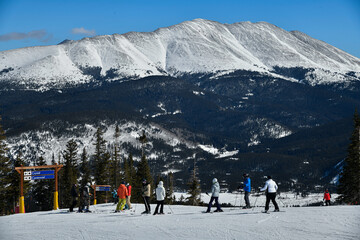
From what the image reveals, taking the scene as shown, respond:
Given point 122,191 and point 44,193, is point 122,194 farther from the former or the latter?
point 44,193

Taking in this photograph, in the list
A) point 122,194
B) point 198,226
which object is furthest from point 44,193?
point 198,226

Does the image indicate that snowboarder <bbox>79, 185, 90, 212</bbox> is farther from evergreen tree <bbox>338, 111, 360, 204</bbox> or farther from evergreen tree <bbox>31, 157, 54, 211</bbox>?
evergreen tree <bbox>31, 157, 54, 211</bbox>

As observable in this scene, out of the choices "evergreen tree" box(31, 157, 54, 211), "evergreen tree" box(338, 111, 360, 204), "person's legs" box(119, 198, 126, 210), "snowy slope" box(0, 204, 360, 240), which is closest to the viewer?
"snowy slope" box(0, 204, 360, 240)

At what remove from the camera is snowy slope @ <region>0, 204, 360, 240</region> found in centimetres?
2705

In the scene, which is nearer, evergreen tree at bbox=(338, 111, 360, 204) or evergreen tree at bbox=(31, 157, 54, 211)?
evergreen tree at bbox=(338, 111, 360, 204)

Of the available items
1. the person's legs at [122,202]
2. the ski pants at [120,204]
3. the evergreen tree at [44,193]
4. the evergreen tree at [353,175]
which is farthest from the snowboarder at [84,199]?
the evergreen tree at [44,193]

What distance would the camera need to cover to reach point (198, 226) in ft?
97.5

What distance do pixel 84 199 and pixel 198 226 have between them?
475 inches

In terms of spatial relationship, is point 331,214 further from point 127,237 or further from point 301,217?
point 127,237

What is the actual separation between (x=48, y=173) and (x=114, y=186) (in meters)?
41.4

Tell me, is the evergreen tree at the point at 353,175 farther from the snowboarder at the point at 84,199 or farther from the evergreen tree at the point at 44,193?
the evergreen tree at the point at 44,193

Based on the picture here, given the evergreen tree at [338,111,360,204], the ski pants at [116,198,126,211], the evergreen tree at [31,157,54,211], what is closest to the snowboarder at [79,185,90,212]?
the ski pants at [116,198,126,211]

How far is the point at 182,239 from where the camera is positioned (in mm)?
26891

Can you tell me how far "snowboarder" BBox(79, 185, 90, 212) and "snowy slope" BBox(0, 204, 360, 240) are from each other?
243cm
